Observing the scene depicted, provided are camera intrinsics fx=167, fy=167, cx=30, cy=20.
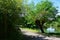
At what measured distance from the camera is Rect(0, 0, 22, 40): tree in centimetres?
1106

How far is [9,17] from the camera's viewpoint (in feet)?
40.8

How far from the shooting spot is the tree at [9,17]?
36.3 ft

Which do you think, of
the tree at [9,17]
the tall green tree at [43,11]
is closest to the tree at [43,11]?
the tall green tree at [43,11]

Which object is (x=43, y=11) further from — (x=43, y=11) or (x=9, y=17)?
(x=9, y=17)

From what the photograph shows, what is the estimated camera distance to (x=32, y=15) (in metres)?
20.2

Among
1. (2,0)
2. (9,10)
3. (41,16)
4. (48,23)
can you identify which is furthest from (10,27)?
(48,23)

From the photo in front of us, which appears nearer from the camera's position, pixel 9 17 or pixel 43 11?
pixel 9 17

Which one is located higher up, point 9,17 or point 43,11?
point 43,11

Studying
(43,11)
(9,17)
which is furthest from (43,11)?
(9,17)

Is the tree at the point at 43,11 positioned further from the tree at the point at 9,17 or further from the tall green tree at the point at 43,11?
the tree at the point at 9,17

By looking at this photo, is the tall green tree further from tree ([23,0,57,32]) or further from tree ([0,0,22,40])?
tree ([0,0,22,40])

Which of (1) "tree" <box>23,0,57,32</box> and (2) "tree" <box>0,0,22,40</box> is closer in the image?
(2) "tree" <box>0,0,22,40</box>

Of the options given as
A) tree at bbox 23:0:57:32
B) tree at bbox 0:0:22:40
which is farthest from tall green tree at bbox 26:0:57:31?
tree at bbox 0:0:22:40

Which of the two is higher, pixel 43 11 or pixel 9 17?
pixel 43 11
